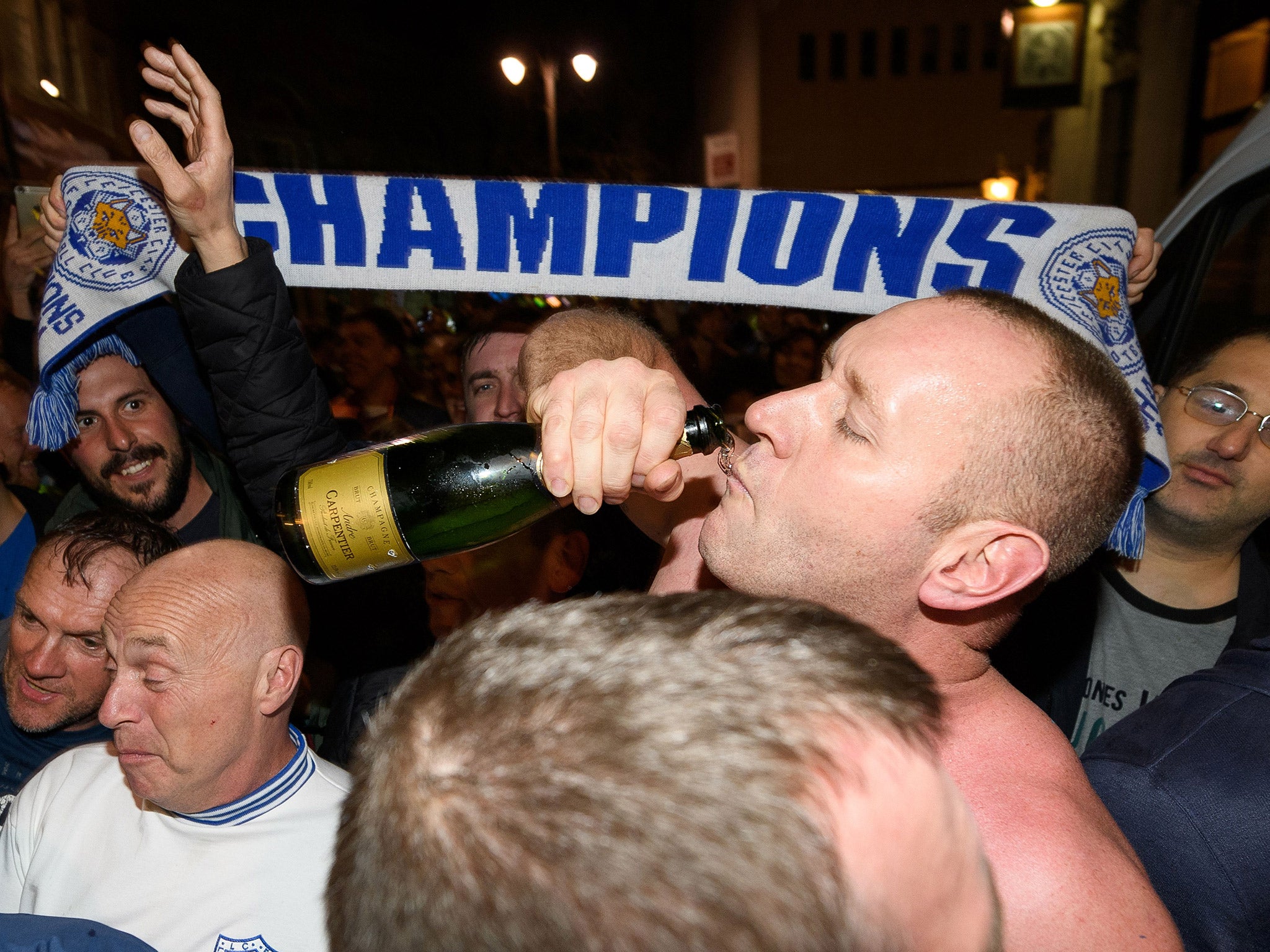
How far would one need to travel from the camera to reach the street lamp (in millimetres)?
13430

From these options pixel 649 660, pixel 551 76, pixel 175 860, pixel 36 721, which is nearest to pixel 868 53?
pixel 551 76

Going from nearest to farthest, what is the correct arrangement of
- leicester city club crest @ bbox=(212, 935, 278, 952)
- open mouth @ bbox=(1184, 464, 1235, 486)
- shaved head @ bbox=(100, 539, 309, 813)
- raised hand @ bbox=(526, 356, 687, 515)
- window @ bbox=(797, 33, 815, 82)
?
raised hand @ bbox=(526, 356, 687, 515)
leicester city club crest @ bbox=(212, 935, 278, 952)
shaved head @ bbox=(100, 539, 309, 813)
open mouth @ bbox=(1184, 464, 1235, 486)
window @ bbox=(797, 33, 815, 82)

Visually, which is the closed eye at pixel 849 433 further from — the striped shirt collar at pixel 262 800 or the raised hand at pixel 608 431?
the striped shirt collar at pixel 262 800

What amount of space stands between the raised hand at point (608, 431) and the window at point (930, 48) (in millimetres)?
36387

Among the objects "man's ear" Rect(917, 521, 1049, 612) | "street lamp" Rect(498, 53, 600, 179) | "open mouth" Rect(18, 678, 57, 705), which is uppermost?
"street lamp" Rect(498, 53, 600, 179)

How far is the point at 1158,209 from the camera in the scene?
10742 millimetres

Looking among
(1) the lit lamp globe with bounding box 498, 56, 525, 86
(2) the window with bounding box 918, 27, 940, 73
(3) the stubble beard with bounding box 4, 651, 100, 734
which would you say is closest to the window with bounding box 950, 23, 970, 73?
(2) the window with bounding box 918, 27, 940, 73

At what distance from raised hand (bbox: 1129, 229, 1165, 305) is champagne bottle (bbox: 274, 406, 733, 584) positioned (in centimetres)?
134

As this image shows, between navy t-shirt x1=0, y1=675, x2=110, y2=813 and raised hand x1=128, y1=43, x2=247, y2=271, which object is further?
navy t-shirt x1=0, y1=675, x2=110, y2=813

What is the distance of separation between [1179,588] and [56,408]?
3295 mm

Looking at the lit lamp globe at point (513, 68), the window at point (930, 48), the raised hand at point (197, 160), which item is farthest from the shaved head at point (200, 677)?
the window at point (930, 48)

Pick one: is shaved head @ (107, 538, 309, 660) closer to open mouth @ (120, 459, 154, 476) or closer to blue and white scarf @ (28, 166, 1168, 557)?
blue and white scarf @ (28, 166, 1168, 557)

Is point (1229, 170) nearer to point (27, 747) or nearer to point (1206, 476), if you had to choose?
point (1206, 476)

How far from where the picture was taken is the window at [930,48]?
32.1 meters
